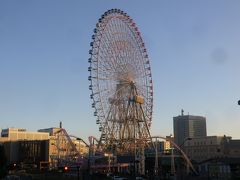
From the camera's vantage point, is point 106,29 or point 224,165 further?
point 106,29

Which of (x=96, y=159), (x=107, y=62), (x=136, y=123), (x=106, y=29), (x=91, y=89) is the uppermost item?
(x=106, y=29)

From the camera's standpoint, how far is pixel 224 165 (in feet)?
278

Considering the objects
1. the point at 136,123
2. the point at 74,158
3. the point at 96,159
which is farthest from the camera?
the point at 74,158

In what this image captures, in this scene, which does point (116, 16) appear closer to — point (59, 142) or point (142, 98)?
point (142, 98)

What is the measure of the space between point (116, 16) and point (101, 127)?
24.5 m

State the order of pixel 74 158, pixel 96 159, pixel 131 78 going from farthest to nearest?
pixel 74 158 → pixel 96 159 → pixel 131 78

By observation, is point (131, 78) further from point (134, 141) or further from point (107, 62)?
point (134, 141)

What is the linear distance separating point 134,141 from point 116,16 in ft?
100

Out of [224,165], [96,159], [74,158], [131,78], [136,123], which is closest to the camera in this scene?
[224,165]

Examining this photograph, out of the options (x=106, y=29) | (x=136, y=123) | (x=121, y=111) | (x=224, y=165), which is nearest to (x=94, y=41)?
(x=106, y=29)

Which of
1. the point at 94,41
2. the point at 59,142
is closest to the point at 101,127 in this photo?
the point at 94,41

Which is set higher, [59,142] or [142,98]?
[142,98]

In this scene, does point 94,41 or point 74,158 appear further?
point 74,158

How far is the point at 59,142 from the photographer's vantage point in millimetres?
154875
